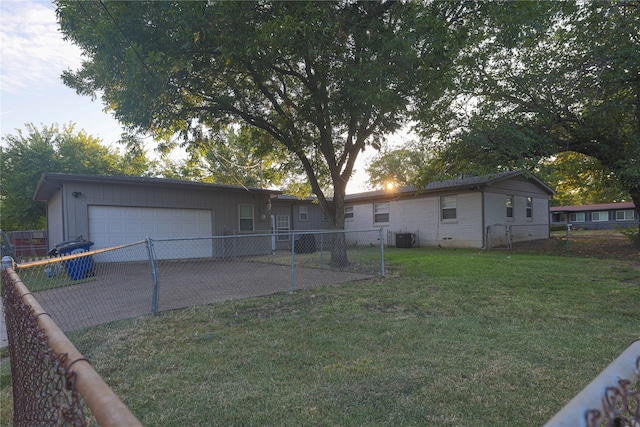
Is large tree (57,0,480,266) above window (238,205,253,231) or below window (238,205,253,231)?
above

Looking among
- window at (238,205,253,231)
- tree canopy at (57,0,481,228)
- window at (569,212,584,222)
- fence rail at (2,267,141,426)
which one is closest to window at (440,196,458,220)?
tree canopy at (57,0,481,228)

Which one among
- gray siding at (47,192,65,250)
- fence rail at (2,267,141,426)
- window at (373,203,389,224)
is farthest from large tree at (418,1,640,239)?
gray siding at (47,192,65,250)

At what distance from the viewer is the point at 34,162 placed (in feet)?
70.9

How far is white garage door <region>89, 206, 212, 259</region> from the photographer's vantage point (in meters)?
11.9

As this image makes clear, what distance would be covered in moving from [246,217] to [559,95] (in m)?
12.5

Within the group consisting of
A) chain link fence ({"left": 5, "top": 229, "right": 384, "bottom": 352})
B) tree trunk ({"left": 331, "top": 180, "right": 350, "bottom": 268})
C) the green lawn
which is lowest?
the green lawn

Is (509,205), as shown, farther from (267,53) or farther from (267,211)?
(267,53)

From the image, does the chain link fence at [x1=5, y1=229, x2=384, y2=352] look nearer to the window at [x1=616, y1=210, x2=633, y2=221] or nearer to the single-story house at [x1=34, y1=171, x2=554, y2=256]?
the single-story house at [x1=34, y1=171, x2=554, y2=256]

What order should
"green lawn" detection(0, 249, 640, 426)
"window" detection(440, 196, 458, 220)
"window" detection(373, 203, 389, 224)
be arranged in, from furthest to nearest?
1. "window" detection(373, 203, 389, 224)
2. "window" detection(440, 196, 458, 220)
3. "green lawn" detection(0, 249, 640, 426)

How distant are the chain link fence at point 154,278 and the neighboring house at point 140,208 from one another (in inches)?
32.1

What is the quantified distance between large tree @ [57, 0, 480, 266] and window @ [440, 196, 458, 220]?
8598 millimetres

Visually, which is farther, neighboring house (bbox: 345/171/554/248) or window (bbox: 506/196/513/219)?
window (bbox: 506/196/513/219)

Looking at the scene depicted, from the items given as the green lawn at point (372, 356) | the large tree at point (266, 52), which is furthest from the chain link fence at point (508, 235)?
the green lawn at point (372, 356)

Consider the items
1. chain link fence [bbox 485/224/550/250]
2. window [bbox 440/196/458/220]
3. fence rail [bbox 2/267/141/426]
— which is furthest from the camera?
window [bbox 440/196/458/220]
